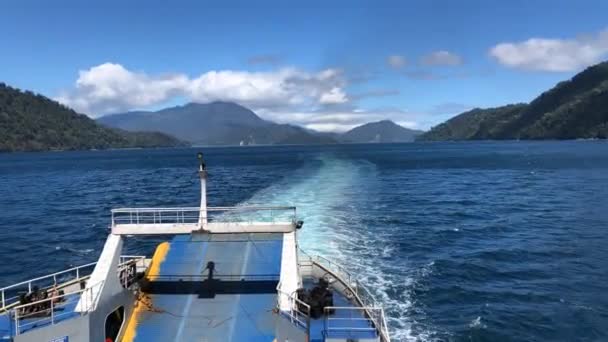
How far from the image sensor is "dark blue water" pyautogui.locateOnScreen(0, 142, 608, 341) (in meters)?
25.2

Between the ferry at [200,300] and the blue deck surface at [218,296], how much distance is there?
0.04m

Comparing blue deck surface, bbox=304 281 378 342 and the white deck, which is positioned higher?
the white deck

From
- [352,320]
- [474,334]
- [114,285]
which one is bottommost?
[474,334]

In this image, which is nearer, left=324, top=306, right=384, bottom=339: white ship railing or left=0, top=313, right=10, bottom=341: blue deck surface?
left=0, top=313, right=10, bottom=341: blue deck surface

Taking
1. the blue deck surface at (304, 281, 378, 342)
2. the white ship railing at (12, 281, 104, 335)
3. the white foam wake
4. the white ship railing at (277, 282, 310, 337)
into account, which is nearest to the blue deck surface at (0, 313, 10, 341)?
the white ship railing at (12, 281, 104, 335)

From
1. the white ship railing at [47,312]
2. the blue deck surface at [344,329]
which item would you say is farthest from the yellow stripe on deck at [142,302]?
the blue deck surface at [344,329]

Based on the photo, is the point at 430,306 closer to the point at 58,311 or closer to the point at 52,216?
the point at 58,311

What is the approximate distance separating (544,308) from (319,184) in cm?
5132

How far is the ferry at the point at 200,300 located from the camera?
14.4 m

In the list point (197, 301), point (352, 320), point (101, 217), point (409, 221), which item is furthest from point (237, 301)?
point (101, 217)

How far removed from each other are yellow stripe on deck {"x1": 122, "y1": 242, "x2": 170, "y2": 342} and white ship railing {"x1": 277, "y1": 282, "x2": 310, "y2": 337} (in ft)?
17.3

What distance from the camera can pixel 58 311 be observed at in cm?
1526

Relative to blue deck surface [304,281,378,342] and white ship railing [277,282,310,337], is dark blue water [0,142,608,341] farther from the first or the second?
white ship railing [277,282,310,337]

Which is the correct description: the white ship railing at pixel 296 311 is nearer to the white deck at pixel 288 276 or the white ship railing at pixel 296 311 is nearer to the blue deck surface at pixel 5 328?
the white deck at pixel 288 276
